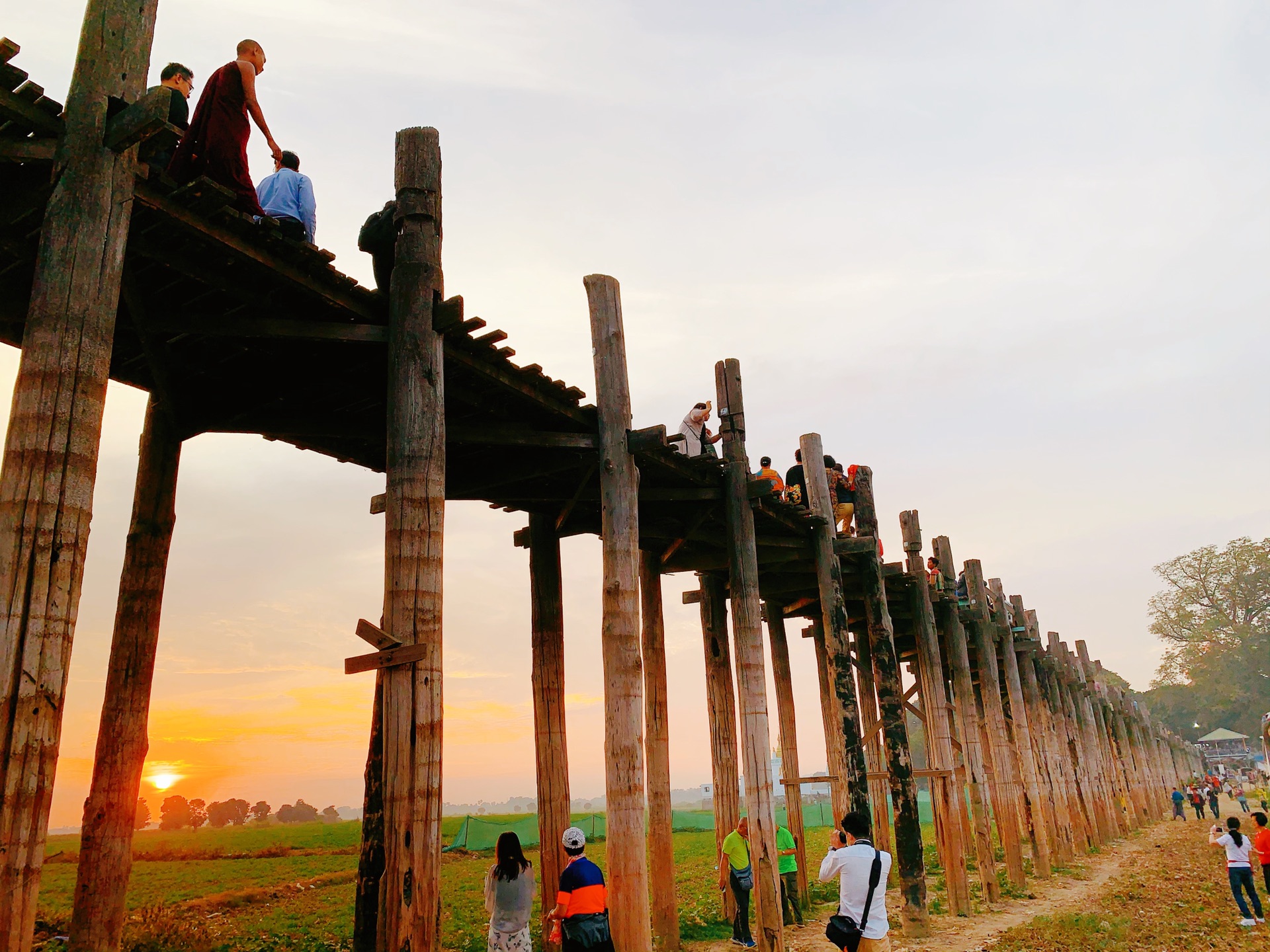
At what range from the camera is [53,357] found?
4.79 m

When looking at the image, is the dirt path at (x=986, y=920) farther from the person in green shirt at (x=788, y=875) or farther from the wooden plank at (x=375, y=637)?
the wooden plank at (x=375, y=637)

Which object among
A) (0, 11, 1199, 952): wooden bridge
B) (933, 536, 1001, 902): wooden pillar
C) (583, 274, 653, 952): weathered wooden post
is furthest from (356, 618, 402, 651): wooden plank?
(933, 536, 1001, 902): wooden pillar

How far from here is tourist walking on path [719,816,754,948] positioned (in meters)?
12.1

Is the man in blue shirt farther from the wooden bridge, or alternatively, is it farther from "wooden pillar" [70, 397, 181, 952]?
"wooden pillar" [70, 397, 181, 952]

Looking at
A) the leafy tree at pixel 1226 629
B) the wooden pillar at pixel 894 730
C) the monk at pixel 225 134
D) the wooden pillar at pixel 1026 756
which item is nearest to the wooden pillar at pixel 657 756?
the wooden pillar at pixel 894 730

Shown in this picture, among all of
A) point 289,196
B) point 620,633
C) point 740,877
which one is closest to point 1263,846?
point 740,877

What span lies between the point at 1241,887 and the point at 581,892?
40.9ft

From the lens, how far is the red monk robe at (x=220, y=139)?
254 inches

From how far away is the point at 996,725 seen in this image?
1873 centimetres

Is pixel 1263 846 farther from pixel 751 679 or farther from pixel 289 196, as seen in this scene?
pixel 289 196

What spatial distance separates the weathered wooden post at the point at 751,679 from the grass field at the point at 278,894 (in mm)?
3438

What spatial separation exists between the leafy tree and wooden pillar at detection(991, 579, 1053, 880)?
204 ft

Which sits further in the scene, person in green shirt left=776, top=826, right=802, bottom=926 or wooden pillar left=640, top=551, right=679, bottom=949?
person in green shirt left=776, top=826, right=802, bottom=926

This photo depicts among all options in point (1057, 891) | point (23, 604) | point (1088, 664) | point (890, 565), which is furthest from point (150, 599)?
point (1088, 664)
